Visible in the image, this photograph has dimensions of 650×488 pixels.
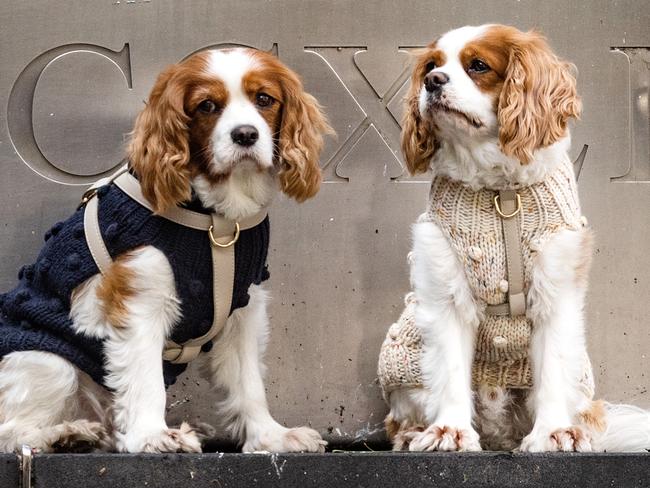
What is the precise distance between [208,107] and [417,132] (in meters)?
0.76

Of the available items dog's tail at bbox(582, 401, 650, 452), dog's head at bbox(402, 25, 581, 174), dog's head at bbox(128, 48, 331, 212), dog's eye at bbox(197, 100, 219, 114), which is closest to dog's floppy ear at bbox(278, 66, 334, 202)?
dog's head at bbox(128, 48, 331, 212)

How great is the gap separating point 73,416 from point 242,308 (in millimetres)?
714

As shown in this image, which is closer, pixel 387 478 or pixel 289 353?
pixel 387 478

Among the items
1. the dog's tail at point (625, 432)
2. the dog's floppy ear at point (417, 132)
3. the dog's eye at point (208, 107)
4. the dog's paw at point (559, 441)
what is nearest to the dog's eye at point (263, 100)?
the dog's eye at point (208, 107)

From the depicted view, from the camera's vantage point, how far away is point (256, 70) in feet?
13.2

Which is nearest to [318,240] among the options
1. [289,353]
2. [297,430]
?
[289,353]

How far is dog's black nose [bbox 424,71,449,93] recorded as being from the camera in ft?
12.9

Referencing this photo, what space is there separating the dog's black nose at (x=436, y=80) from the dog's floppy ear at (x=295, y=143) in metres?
0.48

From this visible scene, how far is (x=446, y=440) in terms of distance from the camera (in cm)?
388

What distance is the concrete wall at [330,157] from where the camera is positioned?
518 cm

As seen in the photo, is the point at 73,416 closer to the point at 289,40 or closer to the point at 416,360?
the point at 416,360

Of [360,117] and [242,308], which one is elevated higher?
[360,117]

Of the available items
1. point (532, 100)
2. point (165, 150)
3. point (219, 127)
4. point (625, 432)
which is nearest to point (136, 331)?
point (165, 150)

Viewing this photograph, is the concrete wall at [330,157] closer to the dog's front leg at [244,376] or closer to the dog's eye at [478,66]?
the dog's front leg at [244,376]
